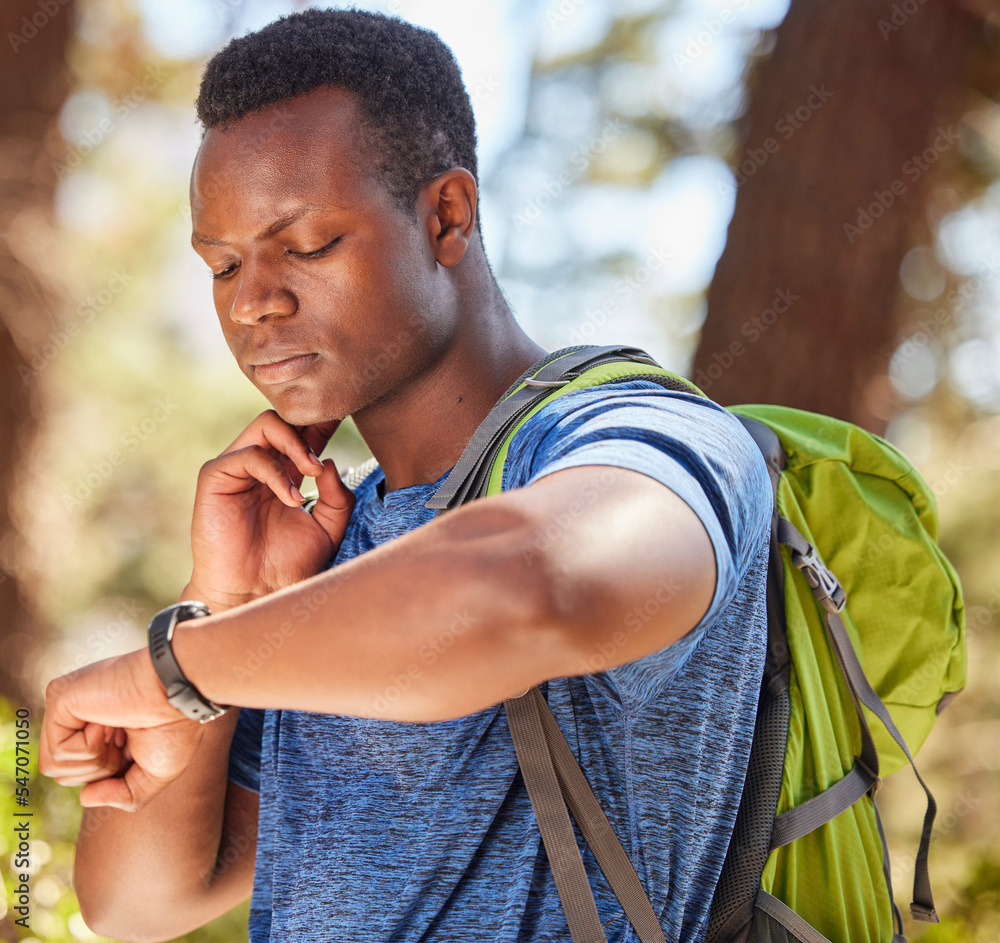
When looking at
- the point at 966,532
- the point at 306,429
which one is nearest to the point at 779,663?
the point at 306,429

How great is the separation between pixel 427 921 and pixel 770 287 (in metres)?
2.45

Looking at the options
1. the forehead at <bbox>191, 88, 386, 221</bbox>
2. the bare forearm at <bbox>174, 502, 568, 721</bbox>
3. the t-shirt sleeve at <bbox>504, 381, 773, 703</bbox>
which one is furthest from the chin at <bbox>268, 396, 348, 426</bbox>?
the bare forearm at <bbox>174, 502, 568, 721</bbox>

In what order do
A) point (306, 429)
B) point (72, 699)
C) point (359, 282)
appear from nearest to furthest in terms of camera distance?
point (72, 699), point (359, 282), point (306, 429)

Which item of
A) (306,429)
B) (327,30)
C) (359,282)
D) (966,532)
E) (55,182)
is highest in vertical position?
(55,182)

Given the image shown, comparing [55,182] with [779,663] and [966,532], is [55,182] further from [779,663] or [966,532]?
[966,532]

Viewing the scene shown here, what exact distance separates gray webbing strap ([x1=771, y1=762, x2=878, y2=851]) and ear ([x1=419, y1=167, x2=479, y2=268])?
1231mm

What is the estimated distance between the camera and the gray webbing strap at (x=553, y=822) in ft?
4.67

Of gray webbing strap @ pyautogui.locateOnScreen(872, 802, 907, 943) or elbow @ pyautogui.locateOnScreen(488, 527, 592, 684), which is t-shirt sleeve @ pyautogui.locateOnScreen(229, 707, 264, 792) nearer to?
gray webbing strap @ pyautogui.locateOnScreen(872, 802, 907, 943)

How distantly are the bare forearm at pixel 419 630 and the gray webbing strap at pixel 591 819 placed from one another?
502mm

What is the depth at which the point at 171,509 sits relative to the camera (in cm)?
976

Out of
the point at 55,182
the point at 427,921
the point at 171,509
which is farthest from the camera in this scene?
the point at 171,509

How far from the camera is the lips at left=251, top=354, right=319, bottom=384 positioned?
1.78m

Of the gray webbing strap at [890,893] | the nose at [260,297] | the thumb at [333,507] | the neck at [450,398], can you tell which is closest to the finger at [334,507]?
the thumb at [333,507]

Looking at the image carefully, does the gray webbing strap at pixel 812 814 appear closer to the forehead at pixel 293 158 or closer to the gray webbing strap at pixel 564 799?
the gray webbing strap at pixel 564 799
